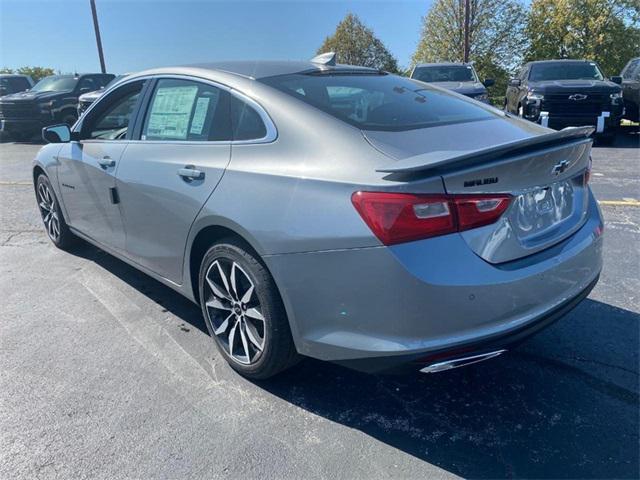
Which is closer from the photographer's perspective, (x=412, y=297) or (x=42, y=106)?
(x=412, y=297)

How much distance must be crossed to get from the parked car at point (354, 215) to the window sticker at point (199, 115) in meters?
0.01

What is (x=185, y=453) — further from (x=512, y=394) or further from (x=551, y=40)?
(x=551, y=40)

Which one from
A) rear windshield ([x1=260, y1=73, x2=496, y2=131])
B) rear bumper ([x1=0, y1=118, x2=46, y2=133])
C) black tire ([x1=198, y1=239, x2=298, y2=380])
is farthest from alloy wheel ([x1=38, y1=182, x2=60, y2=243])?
rear bumper ([x1=0, y1=118, x2=46, y2=133])

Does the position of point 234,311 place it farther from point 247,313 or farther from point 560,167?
point 560,167

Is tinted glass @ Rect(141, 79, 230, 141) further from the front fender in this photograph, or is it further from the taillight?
the front fender

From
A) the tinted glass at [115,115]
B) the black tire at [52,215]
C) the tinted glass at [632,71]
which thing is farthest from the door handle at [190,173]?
the tinted glass at [632,71]

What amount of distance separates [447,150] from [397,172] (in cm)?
36

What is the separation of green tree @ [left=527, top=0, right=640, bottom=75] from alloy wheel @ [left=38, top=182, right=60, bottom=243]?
2815 centimetres

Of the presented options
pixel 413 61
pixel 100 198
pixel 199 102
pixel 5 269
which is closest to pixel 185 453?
pixel 199 102

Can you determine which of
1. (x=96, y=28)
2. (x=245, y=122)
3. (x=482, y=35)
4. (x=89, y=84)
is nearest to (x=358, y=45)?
(x=482, y=35)

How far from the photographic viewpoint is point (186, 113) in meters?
3.13

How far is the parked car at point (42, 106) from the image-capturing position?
47.5 ft

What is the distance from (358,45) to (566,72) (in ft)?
71.6

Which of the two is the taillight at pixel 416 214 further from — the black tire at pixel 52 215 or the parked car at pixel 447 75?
the parked car at pixel 447 75
